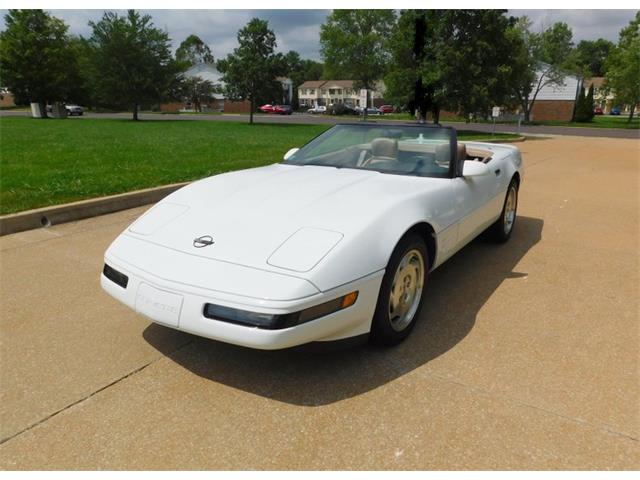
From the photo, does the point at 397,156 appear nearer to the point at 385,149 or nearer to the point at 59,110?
the point at 385,149

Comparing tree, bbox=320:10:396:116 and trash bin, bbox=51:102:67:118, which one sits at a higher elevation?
tree, bbox=320:10:396:116

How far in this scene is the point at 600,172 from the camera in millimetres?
11055

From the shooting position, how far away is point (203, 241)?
97.8 inches

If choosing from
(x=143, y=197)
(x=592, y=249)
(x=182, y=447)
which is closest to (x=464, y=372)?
(x=182, y=447)

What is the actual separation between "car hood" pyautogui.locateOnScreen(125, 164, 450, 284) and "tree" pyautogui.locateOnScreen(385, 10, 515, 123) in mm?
21972

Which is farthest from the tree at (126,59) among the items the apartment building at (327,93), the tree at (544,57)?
the apartment building at (327,93)

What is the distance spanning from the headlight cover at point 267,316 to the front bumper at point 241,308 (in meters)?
0.02

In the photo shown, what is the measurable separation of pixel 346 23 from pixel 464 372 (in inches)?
2514

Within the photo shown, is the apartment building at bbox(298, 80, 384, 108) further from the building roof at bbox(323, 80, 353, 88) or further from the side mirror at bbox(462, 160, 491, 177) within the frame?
the side mirror at bbox(462, 160, 491, 177)

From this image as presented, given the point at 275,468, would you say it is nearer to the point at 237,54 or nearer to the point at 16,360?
the point at 16,360

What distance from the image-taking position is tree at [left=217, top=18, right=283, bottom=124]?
28438mm

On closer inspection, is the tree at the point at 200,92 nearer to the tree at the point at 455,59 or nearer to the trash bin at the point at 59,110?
the trash bin at the point at 59,110

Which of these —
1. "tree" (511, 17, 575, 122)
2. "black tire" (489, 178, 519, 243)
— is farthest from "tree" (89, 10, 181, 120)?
"black tire" (489, 178, 519, 243)

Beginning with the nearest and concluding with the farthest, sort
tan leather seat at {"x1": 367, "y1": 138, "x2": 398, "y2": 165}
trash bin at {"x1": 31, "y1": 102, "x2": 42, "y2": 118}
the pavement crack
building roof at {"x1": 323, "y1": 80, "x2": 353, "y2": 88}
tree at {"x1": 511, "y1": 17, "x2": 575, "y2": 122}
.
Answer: the pavement crack, tan leather seat at {"x1": 367, "y1": 138, "x2": 398, "y2": 165}, trash bin at {"x1": 31, "y1": 102, "x2": 42, "y2": 118}, tree at {"x1": 511, "y1": 17, "x2": 575, "y2": 122}, building roof at {"x1": 323, "y1": 80, "x2": 353, "y2": 88}
